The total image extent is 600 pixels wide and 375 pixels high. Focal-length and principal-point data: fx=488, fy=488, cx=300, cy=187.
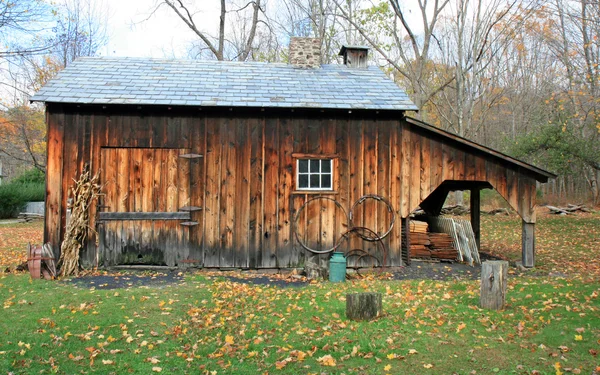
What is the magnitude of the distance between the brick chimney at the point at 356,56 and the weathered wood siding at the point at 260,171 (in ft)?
11.8

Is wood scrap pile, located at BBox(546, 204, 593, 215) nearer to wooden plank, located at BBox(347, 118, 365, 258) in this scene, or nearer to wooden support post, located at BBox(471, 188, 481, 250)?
wooden support post, located at BBox(471, 188, 481, 250)

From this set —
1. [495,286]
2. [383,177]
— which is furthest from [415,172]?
[495,286]

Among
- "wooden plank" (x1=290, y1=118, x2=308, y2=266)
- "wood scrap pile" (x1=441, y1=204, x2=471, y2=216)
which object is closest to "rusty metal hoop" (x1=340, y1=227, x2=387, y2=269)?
"wooden plank" (x1=290, y1=118, x2=308, y2=266)

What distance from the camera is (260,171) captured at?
11.3 metres

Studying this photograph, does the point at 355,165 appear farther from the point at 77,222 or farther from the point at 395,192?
the point at 77,222

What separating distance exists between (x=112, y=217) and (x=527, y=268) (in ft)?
32.2

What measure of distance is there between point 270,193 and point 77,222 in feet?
14.1

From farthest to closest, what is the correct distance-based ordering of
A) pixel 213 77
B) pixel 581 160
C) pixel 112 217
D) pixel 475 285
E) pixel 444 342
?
pixel 581 160
pixel 213 77
pixel 112 217
pixel 475 285
pixel 444 342

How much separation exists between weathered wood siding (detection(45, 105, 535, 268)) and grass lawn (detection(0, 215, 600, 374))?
178 cm

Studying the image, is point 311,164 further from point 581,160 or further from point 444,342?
point 581,160

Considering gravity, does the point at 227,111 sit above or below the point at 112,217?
above

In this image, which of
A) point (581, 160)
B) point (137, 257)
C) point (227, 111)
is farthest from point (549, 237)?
point (137, 257)

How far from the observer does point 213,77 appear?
1279cm

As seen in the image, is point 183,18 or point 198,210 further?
point 183,18
